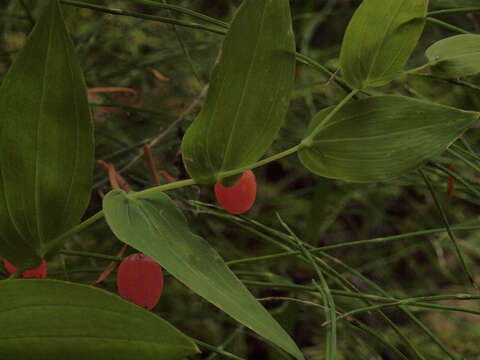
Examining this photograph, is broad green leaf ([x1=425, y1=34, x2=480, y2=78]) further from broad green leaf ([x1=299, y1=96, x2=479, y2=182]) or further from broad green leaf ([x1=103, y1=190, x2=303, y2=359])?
broad green leaf ([x1=103, y1=190, x2=303, y2=359])

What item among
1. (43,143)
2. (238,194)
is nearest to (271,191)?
(238,194)

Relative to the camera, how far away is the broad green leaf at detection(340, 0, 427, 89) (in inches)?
15.3

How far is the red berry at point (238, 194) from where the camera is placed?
0.43 meters

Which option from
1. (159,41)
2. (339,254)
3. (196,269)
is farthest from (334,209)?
(196,269)

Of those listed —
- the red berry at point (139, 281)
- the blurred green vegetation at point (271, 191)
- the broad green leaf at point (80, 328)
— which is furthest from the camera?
the blurred green vegetation at point (271, 191)

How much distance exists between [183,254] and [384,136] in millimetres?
171

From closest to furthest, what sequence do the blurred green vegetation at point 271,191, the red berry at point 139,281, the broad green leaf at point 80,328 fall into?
the broad green leaf at point 80,328 < the red berry at point 139,281 < the blurred green vegetation at point 271,191

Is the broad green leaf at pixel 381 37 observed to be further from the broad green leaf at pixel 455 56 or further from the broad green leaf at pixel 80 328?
the broad green leaf at pixel 80 328

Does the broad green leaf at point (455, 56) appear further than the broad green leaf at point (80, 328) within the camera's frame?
Yes

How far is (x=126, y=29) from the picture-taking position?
972mm

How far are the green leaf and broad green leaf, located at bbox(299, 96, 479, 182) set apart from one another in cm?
5

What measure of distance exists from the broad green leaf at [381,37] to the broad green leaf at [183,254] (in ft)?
0.59

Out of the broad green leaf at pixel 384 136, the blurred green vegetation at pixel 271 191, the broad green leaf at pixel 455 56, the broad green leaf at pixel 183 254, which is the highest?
the broad green leaf at pixel 455 56

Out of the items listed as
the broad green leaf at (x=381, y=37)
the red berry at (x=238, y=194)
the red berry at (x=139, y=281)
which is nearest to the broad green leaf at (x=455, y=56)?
the broad green leaf at (x=381, y=37)
